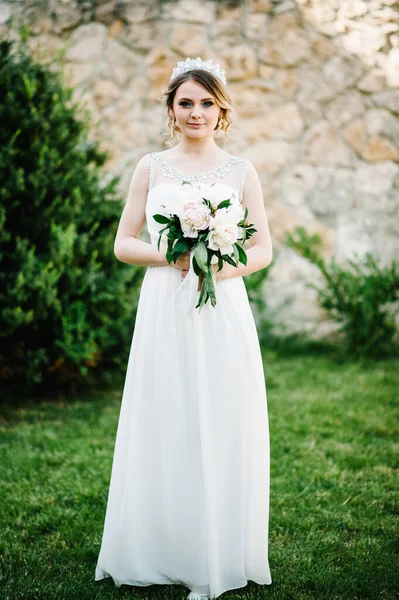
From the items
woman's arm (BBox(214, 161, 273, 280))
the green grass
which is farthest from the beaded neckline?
the green grass

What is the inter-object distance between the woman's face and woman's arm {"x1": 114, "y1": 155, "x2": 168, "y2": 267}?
247mm

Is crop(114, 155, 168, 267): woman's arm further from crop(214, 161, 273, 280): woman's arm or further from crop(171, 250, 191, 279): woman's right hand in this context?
crop(214, 161, 273, 280): woman's arm

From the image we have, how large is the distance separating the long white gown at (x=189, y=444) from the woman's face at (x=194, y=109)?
194mm

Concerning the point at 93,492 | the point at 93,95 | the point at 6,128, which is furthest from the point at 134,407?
the point at 93,95

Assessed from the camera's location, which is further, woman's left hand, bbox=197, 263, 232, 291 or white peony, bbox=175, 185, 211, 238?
woman's left hand, bbox=197, 263, 232, 291

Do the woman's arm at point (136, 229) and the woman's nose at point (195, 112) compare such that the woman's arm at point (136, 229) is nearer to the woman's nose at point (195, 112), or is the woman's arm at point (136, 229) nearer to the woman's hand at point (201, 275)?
the woman's hand at point (201, 275)

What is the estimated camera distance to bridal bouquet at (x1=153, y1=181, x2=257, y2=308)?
224 cm

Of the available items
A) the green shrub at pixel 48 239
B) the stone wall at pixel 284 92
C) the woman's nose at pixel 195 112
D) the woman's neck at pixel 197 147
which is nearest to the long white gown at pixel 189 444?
the woman's neck at pixel 197 147

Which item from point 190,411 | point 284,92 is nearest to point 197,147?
point 190,411

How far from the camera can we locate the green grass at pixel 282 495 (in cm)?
269

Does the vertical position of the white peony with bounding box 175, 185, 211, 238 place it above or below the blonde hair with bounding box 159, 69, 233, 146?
below

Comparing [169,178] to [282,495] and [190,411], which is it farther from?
[282,495]

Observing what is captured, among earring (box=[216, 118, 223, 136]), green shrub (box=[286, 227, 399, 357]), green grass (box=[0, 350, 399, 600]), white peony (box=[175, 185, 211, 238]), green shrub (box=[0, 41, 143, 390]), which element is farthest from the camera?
green shrub (box=[286, 227, 399, 357])

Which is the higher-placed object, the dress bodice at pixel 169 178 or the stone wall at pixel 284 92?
the stone wall at pixel 284 92
